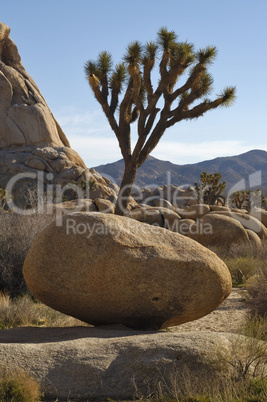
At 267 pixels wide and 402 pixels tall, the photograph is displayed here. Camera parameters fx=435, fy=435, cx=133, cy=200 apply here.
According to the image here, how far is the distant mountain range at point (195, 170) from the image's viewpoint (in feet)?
435

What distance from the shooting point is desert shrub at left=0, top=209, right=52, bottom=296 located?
8943 millimetres

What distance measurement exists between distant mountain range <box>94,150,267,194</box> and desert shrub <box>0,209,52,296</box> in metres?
113

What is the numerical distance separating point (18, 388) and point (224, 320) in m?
4.92

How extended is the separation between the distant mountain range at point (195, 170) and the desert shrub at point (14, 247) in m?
113

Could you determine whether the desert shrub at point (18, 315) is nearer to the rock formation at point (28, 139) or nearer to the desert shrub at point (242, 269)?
the desert shrub at point (242, 269)

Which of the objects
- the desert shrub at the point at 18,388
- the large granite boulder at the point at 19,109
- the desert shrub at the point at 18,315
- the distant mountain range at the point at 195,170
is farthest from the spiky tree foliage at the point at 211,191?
the distant mountain range at the point at 195,170

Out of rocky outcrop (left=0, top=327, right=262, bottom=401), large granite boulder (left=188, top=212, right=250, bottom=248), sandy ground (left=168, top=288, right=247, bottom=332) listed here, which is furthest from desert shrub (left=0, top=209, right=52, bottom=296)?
large granite boulder (left=188, top=212, right=250, bottom=248)

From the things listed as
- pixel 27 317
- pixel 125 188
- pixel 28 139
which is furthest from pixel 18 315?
pixel 28 139

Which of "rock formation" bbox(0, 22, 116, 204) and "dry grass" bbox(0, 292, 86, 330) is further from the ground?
"rock formation" bbox(0, 22, 116, 204)

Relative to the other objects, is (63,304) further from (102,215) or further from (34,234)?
(34,234)

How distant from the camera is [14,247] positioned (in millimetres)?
9344

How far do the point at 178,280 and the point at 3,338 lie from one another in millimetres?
2256

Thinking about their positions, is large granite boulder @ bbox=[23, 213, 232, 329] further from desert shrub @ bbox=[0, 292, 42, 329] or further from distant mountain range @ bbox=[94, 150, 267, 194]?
distant mountain range @ bbox=[94, 150, 267, 194]

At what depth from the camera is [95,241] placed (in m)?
5.45
